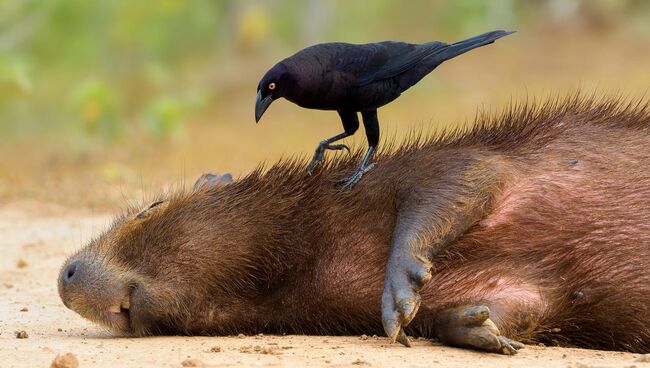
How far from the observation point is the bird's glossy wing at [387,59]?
416cm

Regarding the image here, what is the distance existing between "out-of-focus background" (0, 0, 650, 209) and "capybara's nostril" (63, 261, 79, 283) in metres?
7.24

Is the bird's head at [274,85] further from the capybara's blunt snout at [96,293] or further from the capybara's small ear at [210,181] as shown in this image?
the capybara's blunt snout at [96,293]

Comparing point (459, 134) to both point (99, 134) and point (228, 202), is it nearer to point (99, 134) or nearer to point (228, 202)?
point (228, 202)

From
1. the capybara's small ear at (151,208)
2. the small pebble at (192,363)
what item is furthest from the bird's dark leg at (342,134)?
the small pebble at (192,363)

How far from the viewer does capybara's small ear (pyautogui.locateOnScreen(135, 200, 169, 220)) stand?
4551 mm

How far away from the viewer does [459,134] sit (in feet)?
15.2

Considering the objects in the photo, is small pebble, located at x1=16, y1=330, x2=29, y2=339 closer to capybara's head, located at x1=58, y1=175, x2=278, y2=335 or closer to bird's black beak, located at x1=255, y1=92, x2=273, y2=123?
capybara's head, located at x1=58, y1=175, x2=278, y2=335

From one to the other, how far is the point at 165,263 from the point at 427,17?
19.2m

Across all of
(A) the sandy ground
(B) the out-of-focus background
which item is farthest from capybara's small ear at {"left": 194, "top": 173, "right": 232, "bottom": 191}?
(B) the out-of-focus background

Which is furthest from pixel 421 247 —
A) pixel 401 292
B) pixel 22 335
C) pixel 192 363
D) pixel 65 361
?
pixel 22 335

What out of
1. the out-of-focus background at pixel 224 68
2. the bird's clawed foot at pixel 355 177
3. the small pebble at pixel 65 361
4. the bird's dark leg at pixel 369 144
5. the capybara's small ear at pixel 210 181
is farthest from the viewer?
the out-of-focus background at pixel 224 68

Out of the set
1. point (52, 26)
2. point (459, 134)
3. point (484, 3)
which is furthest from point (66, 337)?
point (484, 3)

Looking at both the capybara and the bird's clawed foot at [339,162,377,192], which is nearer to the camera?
the capybara

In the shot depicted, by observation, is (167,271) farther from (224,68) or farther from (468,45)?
(224,68)
